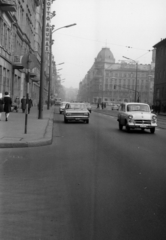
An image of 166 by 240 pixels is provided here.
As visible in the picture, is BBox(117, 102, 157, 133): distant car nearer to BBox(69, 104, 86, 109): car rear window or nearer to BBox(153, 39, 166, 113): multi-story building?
BBox(69, 104, 86, 109): car rear window

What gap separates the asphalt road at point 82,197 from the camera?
157 inches

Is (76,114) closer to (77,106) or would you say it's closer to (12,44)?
(77,106)

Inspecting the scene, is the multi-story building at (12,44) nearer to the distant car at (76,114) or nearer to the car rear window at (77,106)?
the car rear window at (77,106)

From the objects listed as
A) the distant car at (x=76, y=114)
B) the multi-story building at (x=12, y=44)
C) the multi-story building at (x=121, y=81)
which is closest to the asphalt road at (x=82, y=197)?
the distant car at (x=76, y=114)

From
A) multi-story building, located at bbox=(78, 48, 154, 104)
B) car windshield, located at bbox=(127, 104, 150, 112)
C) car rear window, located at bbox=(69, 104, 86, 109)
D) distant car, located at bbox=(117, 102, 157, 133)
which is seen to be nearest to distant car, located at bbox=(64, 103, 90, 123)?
car rear window, located at bbox=(69, 104, 86, 109)

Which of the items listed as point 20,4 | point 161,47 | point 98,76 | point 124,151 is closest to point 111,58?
point 98,76

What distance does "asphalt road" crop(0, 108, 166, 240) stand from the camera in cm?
400

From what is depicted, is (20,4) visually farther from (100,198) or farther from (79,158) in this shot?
(100,198)

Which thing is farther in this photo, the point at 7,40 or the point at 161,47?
the point at 161,47

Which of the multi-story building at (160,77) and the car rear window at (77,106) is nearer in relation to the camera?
the car rear window at (77,106)

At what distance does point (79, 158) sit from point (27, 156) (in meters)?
1.29

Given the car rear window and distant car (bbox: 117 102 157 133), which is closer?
distant car (bbox: 117 102 157 133)

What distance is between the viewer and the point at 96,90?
153500 millimetres

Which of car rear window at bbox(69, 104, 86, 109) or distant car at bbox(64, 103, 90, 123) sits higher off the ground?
car rear window at bbox(69, 104, 86, 109)
